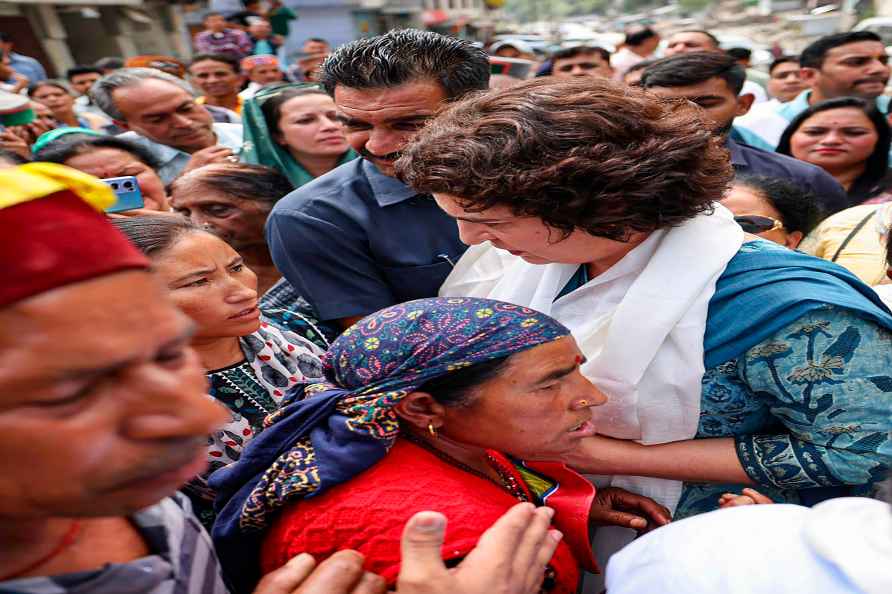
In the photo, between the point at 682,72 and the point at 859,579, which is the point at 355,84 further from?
the point at 682,72

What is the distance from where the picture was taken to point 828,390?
138 cm

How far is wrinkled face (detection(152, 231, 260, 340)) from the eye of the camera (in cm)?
167

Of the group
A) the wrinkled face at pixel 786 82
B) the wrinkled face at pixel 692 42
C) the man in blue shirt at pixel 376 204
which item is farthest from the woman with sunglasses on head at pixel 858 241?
the wrinkled face at pixel 786 82

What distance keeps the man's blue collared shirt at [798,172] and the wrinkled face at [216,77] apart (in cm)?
498

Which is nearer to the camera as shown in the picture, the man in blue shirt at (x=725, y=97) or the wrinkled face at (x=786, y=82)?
the man in blue shirt at (x=725, y=97)

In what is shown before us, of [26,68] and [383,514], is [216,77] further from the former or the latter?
[383,514]

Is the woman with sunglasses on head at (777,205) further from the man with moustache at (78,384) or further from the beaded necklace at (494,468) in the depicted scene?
the man with moustache at (78,384)

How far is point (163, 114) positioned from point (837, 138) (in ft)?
14.1

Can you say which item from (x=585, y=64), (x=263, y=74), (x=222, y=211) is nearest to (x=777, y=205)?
(x=222, y=211)

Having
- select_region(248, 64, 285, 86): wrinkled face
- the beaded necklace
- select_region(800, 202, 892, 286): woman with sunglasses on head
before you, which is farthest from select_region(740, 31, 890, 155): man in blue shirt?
select_region(248, 64, 285, 86): wrinkled face

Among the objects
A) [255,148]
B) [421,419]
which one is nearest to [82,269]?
[421,419]

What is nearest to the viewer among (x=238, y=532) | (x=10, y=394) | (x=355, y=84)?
(x=10, y=394)

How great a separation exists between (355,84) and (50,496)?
180cm

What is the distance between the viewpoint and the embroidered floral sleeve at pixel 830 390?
1.36 meters
